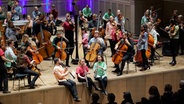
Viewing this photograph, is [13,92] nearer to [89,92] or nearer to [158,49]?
[89,92]

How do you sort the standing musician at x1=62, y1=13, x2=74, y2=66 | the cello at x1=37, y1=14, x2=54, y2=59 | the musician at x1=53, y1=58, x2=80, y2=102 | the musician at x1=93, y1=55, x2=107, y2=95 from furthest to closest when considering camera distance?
the standing musician at x1=62, y1=13, x2=74, y2=66
the cello at x1=37, y1=14, x2=54, y2=59
the musician at x1=93, y1=55, x2=107, y2=95
the musician at x1=53, y1=58, x2=80, y2=102

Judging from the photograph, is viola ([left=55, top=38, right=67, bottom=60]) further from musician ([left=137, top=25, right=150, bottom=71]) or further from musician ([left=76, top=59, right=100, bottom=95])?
musician ([left=137, top=25, right=150, bottom=71])

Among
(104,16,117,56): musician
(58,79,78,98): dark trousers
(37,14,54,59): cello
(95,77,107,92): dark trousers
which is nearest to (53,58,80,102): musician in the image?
(58,79,78,98): dark trousers

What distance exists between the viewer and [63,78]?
1370 centimetres

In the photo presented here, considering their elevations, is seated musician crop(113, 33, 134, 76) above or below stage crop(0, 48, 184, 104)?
above

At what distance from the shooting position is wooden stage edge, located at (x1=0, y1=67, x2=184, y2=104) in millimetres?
13220

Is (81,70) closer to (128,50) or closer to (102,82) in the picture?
(102,82)

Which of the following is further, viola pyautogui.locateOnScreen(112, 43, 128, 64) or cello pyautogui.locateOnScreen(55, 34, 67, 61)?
cello pyautogui.locateOnScreen(55, 34, 67, 61)

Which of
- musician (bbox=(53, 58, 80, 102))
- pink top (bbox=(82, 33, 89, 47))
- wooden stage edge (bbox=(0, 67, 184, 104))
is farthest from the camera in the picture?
pink top (bbox=(82, 33, 89, 47))

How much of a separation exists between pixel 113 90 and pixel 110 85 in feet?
0.66

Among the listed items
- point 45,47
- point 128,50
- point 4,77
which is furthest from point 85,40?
point 4,77

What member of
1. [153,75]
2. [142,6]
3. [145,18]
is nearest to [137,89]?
[153,75]

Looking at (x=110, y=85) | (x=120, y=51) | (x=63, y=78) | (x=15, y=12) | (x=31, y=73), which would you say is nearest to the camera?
(x=31, y=73)

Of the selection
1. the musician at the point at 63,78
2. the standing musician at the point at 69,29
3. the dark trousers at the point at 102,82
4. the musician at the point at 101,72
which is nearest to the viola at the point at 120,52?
the musician at the point at 101,72
